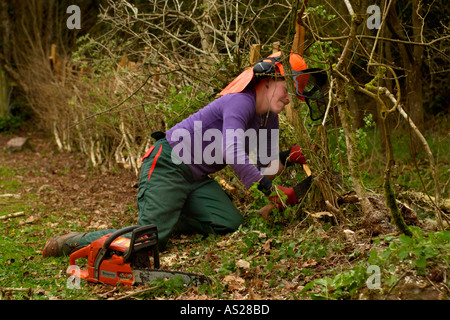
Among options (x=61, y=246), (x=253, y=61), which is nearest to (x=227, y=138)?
(x=253, y=61)

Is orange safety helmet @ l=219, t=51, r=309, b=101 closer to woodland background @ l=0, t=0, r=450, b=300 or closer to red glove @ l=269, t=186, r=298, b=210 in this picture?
woodland background @ l=0, t=0, r=450, b=300

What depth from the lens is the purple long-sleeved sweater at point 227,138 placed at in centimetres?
410

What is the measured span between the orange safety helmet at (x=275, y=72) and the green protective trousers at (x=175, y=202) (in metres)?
0.86

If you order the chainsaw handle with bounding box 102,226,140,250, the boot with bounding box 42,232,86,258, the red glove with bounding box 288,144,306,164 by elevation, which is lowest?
the boot with bounding box 42,232,86,258

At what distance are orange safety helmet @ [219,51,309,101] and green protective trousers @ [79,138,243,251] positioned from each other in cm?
86

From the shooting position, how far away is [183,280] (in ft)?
11.0

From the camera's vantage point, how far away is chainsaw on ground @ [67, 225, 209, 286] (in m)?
3.48

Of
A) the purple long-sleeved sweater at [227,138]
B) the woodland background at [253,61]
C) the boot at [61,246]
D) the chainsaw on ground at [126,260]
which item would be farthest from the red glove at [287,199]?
the boot at [61,246]

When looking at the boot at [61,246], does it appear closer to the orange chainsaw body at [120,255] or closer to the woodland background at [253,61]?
the orange chainsaw body at [120,255]

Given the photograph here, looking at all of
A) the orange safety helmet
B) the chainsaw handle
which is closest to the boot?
the chainsaw handle

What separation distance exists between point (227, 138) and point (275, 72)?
0.68 m

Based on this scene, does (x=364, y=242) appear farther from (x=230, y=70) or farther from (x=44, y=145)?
(x=44, y=145)

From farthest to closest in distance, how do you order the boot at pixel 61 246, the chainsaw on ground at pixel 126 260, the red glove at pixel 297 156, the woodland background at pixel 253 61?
the red glove at pixel 297 156, the boot at pixel 61 246, the woodland background at pixel 253 61, the chainsaw on ground at pixel 126 260

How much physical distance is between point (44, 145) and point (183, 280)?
31.6 ft
